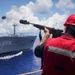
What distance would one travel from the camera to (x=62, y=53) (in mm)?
2736

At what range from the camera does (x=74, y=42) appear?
2.72 meters

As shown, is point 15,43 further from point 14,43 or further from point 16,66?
point 16,66

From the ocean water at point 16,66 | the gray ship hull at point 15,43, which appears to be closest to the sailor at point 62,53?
the ocean water at point 16,66

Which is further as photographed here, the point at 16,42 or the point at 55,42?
the point at 16,42

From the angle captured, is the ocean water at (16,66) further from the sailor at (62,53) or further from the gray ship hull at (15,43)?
the sailor at (62,53)

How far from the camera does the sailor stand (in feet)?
8.84

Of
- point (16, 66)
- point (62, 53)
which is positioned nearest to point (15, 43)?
point (16, 66)

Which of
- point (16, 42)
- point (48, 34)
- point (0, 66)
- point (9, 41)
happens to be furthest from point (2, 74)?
point (48, 34)

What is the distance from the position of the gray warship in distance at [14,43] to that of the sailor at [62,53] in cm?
6421

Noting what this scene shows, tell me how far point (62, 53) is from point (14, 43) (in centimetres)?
7300

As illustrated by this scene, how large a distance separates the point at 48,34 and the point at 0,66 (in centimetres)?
5202

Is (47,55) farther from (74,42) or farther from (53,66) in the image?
(74,42)

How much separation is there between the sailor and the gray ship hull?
6421 cm

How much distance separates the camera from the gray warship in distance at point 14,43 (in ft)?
224
